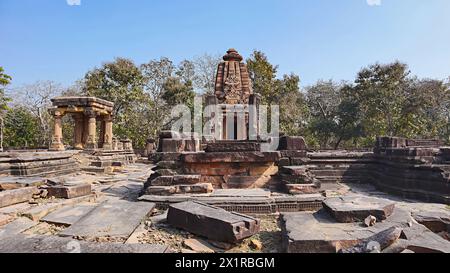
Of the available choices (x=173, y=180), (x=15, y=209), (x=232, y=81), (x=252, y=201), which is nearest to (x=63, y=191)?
(x=15, y=209)

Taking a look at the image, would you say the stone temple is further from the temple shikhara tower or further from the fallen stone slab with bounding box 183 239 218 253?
the temple shikhara tower

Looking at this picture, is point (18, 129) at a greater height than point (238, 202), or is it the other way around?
point (18, 129)

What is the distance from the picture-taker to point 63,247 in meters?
2.69

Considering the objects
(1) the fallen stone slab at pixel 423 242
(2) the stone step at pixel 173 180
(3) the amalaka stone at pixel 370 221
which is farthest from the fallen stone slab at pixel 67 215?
(1) the fallen stone slab at pixel 423 242

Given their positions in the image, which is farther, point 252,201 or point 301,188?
point 301,188

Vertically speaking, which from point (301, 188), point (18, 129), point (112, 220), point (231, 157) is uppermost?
point (18, 129)

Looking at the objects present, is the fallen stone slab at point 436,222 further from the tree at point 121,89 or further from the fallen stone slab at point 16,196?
the tree at point 121,89

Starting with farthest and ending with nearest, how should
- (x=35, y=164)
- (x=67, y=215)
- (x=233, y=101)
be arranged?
(x=233, y=101) → (x=35, y=164) → (x=67, y=215)

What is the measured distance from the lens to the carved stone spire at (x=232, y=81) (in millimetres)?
10891

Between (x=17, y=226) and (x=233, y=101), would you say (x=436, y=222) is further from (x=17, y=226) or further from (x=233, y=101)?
(x=233, y=101)

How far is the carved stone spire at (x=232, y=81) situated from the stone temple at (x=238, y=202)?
6.96ft

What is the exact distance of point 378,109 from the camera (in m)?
23.1

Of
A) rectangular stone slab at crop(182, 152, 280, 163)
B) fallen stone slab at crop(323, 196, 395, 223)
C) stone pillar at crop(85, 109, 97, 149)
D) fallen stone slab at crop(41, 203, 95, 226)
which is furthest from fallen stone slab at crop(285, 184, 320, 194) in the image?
stone pillar at crop(85, 109, 97, 149)

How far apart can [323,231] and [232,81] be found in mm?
8567
